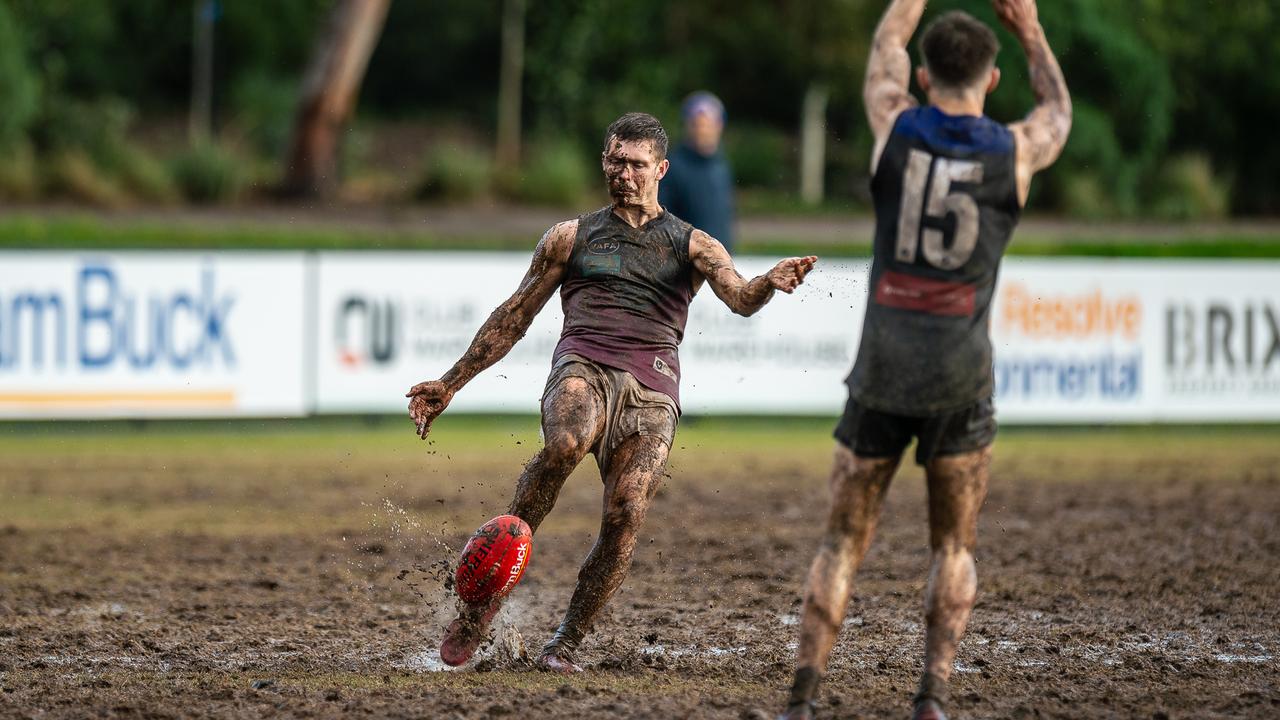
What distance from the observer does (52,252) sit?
49.7 ft

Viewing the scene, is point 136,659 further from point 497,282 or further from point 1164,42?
point 1164,42

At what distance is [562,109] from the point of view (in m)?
40.0

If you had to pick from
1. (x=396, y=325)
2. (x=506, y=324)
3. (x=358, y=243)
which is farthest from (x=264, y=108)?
(x=506, y=324)

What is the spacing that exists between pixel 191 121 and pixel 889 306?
4523 cm

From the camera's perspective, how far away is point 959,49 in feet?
18.5

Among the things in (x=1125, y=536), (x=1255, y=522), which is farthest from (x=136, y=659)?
(x=1255, y=522)

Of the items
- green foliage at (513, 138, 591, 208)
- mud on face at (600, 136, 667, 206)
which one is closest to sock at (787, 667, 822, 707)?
mud on face at (600, 136, 667, 206)

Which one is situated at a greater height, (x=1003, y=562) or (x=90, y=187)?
(x=90, y=187)

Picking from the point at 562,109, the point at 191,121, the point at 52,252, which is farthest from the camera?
the point at 191,121

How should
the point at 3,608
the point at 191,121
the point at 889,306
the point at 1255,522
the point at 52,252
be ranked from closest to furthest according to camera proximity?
1. the point at 889,306
2. the point at 3,608
3. the point at 1255,522
4. the point at 52,252
5. the point at 191,121

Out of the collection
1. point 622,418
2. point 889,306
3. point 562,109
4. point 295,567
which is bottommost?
point 295,567

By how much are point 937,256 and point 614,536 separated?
1977 millimetres

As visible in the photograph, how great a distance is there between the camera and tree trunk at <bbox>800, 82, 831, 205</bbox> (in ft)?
122

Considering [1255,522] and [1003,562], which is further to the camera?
[1255,522]
